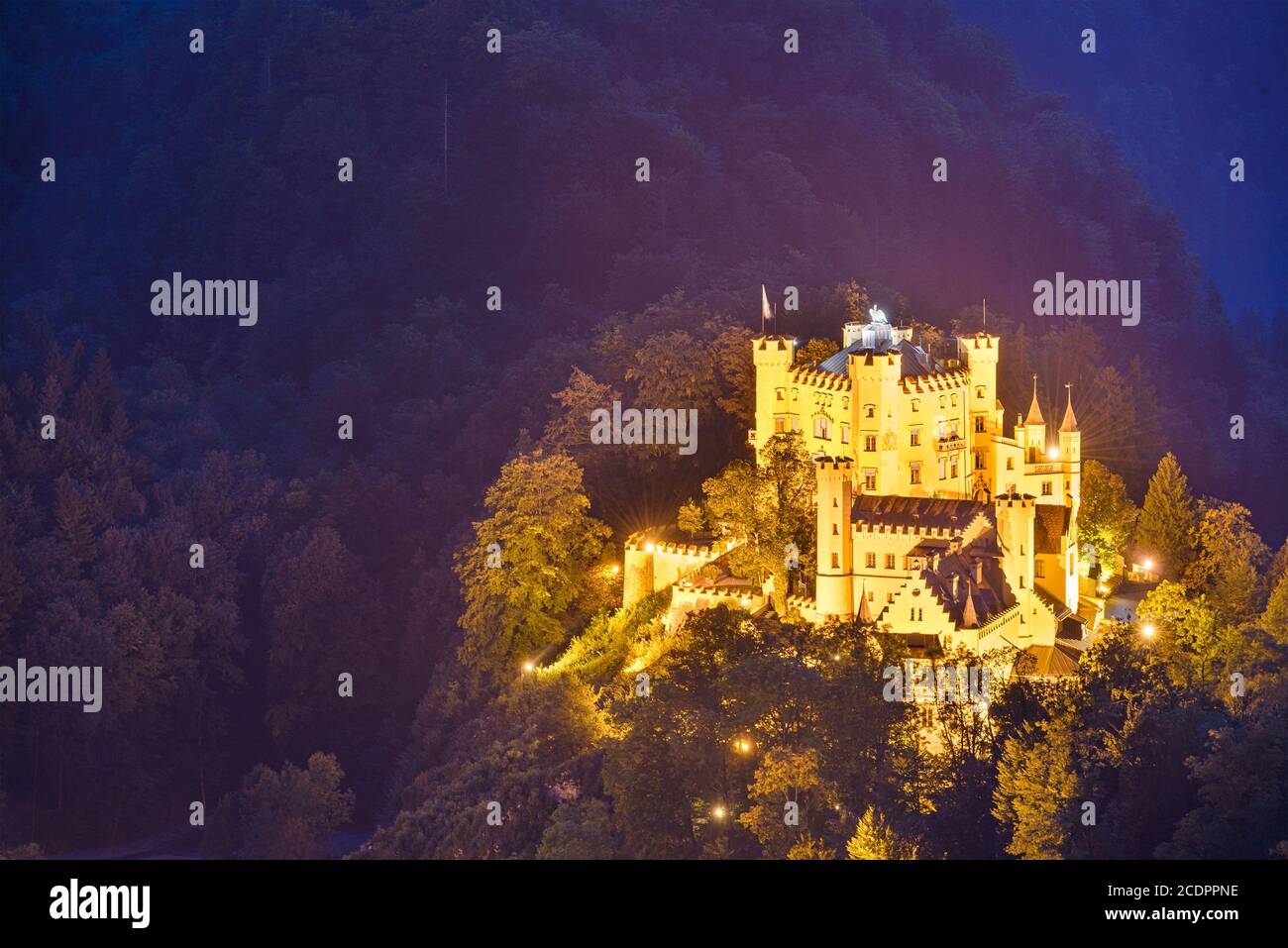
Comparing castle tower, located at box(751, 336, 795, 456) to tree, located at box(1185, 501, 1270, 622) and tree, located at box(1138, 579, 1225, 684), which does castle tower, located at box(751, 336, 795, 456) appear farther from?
tree, located at box(1185, 501, 1270, 622)

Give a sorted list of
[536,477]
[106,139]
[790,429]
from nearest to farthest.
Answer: [790,429] < [536,477] < [106,139]

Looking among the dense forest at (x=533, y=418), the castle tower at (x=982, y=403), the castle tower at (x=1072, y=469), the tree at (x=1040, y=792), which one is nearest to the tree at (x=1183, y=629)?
the dense forest at (x=533, y=418)

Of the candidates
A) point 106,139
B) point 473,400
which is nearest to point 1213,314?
point 473,400

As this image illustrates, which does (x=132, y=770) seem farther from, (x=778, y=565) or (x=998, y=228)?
(x=998, y=228)

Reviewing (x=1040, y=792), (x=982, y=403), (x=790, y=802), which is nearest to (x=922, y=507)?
(x=982, y=403)

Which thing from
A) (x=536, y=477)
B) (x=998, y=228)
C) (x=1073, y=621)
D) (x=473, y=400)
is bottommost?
(x=1073, y=621)
